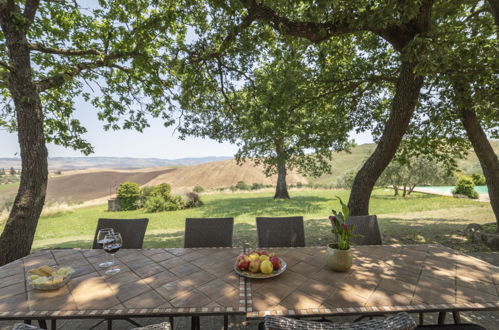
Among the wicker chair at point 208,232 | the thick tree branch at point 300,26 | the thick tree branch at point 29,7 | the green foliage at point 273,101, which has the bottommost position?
the wicker chair at point 208,232

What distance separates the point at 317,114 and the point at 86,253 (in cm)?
652

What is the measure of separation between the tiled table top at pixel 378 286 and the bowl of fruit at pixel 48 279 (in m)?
1.36

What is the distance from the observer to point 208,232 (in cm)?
283

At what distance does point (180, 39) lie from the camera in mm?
5504

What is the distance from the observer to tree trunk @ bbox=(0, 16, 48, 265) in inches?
143

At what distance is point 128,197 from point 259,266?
13.3 metres

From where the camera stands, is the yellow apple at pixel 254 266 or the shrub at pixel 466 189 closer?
the yellow apple at pixel 254 266

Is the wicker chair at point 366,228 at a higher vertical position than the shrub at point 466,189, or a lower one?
higher

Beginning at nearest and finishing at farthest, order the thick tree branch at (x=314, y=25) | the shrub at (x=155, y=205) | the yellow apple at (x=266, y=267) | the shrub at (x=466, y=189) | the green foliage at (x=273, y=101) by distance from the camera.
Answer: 1. the yellow apple at (x=266, y=267)
2. the thick tree branch at (x=314, y=25)
3. the green foliage at (x=273, y=101)
4. the shrub at (x=155, y=205)
5. the shrub at (x=466, y=189)

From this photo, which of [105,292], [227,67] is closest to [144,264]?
[105,292]

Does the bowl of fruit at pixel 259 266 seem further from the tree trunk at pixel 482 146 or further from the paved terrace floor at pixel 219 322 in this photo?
the tree trunk at pixel 482 146

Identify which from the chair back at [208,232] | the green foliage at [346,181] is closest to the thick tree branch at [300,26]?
the chair back at [208,232]

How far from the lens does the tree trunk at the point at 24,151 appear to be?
3.63 m

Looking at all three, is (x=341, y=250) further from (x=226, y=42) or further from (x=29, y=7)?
(x=29, y=7)
